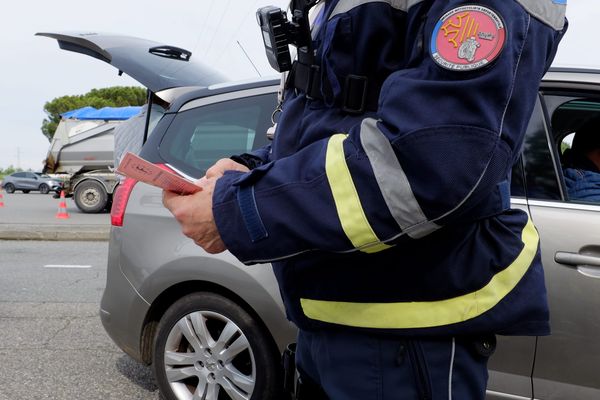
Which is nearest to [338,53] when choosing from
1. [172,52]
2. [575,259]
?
[575,259]

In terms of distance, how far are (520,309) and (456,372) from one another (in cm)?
16

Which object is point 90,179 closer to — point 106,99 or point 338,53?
point 338,53

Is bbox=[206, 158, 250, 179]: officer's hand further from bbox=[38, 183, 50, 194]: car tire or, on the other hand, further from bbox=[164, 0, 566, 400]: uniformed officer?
bbox=[38, 183, 50, 194]: car tire

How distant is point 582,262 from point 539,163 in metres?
0.47

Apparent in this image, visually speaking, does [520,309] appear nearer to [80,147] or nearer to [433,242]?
[433,242]

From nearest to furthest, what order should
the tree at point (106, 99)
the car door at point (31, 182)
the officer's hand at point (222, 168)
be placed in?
the officer's hand at point (222, 168) → the car door at point (31, 182) → the tree at point (106, 99)

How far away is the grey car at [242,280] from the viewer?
2.03m

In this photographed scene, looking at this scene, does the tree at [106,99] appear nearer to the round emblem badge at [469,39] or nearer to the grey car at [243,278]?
the grey car at [243,278]

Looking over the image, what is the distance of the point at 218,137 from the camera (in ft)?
9.16

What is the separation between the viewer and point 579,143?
2.70 metres

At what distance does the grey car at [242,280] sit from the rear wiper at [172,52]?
0.86 m

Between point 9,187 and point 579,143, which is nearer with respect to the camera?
point 579,143

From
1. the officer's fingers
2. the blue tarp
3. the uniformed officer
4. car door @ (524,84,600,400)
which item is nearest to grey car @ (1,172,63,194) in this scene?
the blue tarp

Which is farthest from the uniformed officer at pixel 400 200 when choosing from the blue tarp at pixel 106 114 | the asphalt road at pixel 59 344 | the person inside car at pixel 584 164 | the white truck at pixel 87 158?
the blue tarp at pixel 106 114
